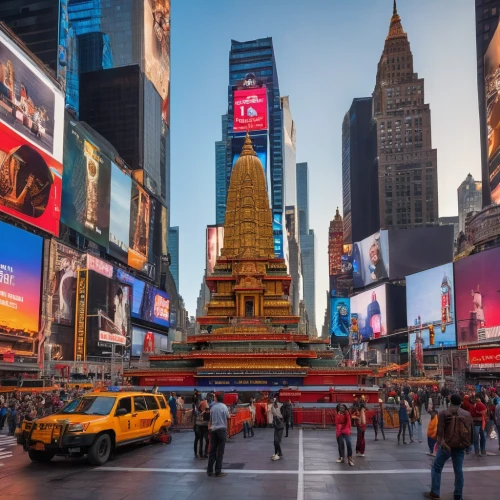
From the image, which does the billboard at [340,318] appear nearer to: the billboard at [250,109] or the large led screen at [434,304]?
the large led screen at [434,304]

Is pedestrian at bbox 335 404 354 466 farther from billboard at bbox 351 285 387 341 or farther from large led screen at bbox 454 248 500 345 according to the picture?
billboard at bbox 351 285 387 341

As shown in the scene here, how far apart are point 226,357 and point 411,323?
72.1 meters

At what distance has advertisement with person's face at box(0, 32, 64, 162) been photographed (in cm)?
6700

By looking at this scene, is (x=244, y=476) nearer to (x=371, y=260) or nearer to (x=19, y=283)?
(x=19, y=283)

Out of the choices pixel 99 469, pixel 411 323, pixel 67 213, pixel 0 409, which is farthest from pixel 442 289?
pixel 99 469

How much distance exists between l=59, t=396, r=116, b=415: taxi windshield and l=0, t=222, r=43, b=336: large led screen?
164ft

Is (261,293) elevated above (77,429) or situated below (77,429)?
above

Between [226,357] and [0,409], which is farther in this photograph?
[226,357]

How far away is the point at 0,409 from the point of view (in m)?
27.2

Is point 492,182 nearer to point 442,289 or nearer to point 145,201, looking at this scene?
point 442,289

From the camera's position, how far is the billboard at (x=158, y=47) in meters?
142

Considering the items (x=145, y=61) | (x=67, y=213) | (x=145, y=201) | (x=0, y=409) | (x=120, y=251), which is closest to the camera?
(x=0, y=409)

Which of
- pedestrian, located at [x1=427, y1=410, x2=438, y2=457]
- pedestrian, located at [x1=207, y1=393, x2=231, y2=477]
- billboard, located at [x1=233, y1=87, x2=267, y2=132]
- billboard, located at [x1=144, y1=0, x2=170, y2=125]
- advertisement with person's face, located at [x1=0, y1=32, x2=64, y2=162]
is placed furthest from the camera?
billboard, located at [x1=233, y1=87, x2=267, y2=132]

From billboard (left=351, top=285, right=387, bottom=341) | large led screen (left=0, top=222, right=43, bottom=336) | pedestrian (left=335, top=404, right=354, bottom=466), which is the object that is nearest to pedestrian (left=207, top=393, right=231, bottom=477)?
pedestrian (left=335, top=404, right=354, bottom=466)
